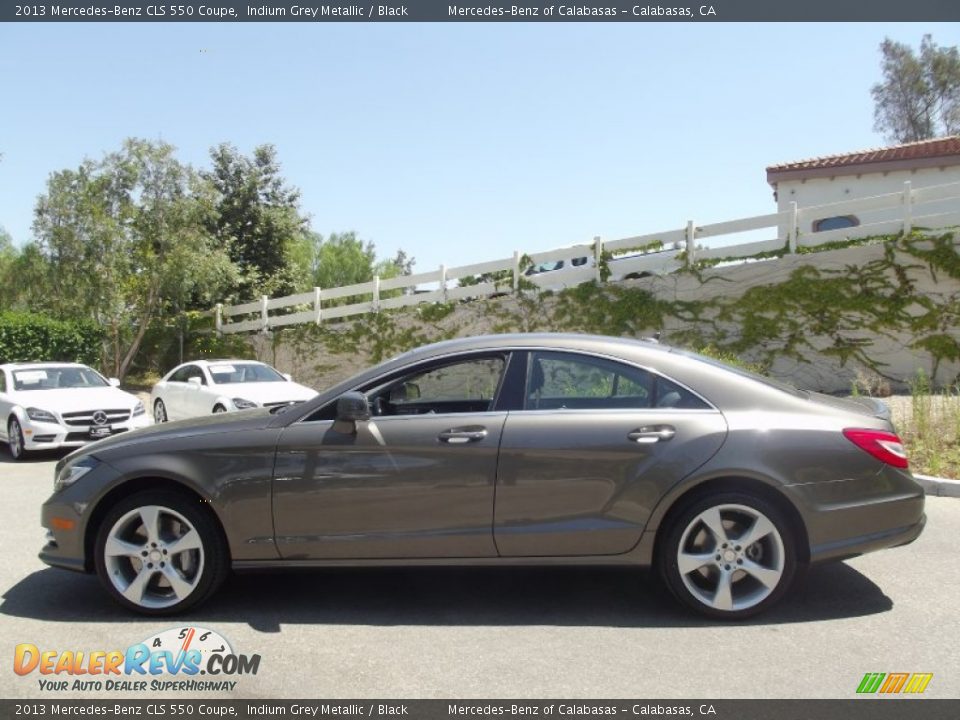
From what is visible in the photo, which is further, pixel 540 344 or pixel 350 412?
pixel 540 344

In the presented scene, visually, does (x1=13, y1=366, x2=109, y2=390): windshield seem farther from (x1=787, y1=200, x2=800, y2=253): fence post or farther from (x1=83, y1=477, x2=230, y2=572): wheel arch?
(x1=787, y1=200, x2=800, y2=253): fence post

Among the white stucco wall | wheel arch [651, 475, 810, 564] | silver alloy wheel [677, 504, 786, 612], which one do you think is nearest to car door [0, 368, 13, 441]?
wheel arch [651, 475, 810, 564]

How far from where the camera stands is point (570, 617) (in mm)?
4332

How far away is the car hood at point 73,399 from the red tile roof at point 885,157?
18.4 metres

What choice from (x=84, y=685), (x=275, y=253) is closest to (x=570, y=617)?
(x=84, y=685)

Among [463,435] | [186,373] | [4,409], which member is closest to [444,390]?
[463,435]

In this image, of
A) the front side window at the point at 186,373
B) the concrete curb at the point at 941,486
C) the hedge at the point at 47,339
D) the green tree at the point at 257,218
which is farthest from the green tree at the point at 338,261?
the concrete curb at the point at 941,486

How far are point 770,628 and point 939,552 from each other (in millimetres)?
2107

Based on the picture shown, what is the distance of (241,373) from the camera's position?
538 inches

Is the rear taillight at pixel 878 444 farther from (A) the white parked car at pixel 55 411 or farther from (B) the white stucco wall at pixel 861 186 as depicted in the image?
(B) the white stucco wall at pixel 861 186

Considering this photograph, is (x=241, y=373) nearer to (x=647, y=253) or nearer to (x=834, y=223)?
(x=647, y=253)

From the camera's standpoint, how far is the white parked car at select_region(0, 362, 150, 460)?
35.9ft

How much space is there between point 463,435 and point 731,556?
151cm
